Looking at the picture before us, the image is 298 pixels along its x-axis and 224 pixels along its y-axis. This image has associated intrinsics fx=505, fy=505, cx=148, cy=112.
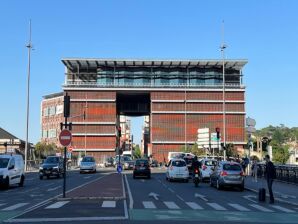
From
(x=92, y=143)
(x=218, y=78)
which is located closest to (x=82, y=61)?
(x=92, y=143)

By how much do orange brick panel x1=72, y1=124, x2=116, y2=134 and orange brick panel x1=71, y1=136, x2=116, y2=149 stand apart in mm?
1601

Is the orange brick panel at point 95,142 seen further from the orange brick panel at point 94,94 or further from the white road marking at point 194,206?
the white road marking at point 194,206

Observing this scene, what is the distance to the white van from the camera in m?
30.6

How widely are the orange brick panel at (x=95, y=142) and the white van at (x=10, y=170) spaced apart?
9648 cm

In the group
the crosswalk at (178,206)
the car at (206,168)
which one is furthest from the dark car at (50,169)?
the crosswalk at (178,206)

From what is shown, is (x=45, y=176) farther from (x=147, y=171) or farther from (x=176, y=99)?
(x=176, y=99)

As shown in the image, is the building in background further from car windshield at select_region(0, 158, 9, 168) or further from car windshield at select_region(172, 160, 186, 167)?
car windshield at select_region(0, 158, 9, 168)

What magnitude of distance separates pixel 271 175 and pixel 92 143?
362ft

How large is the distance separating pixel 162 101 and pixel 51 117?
39.7 m

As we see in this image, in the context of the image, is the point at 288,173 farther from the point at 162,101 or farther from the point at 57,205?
the point at 162,101

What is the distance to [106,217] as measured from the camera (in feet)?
49.0

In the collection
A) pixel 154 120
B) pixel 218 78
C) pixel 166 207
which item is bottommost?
pixel 166 207

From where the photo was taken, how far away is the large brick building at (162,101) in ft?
429

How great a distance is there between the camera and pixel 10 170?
31438 mm
